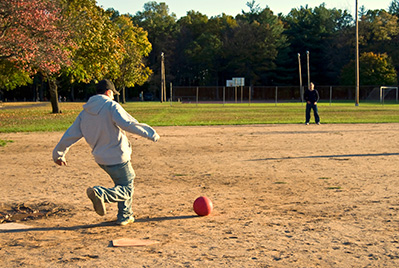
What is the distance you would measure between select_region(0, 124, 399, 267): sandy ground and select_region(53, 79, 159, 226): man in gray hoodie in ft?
1.27

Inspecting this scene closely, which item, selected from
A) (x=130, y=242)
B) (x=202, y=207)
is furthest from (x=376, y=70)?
(x=130, y=242)

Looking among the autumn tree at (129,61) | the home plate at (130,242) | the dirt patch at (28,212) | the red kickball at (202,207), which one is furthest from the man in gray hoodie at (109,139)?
the autumn tree at (129,61)

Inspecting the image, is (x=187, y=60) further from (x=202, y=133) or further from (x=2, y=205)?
(x=2, y=205)

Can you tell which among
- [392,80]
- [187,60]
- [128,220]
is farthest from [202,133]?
[187,60]

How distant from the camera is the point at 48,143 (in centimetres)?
1594

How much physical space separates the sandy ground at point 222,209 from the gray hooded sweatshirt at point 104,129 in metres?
0.92

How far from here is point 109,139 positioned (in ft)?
19.8

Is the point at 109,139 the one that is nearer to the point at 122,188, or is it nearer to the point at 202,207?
the point at 122,188

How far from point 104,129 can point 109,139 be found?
5.4 inches

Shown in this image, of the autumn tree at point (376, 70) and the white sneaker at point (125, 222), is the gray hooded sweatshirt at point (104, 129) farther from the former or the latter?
the autumn tree at point (376, 70)

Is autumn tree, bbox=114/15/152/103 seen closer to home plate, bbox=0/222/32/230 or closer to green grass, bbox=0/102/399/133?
green grass, bbox=0/102/399/133

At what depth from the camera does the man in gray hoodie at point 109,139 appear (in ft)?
19.1

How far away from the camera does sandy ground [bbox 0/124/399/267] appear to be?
498cm

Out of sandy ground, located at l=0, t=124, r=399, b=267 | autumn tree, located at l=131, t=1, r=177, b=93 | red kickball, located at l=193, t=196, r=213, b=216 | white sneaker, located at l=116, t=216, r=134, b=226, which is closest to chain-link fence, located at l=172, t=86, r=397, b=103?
autumn tree, located at l=131, t=1, r=177, b=93
